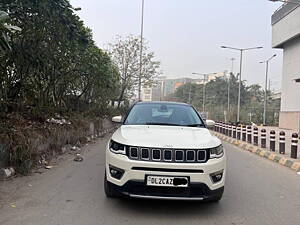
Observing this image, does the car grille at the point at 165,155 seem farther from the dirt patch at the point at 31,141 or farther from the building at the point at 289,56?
the building at the point at 289,56

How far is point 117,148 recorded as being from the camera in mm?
4996

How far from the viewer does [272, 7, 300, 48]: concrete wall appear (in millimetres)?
31511

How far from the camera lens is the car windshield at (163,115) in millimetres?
6273

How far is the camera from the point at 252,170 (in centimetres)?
927

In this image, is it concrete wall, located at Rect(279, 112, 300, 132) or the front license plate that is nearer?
the front license plate

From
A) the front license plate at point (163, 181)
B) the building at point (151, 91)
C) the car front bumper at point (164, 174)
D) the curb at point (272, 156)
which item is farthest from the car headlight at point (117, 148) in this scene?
the building at point (151, 91)

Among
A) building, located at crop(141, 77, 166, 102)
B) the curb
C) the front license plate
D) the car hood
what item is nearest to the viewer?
the front license plate

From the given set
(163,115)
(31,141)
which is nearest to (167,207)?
(163,115)

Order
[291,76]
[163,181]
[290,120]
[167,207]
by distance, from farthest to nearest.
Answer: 1. [291,76]
2. [290,120]
3. [167,207]
4. [163,181]

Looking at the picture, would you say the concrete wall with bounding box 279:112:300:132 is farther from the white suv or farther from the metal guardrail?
the white suv

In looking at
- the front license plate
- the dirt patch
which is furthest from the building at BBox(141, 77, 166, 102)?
the front license plate

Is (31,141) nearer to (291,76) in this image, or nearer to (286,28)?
(291,76)

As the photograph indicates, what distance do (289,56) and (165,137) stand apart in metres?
33.6

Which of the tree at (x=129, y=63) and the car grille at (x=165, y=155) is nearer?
the car grille at (x=165, y=155)
